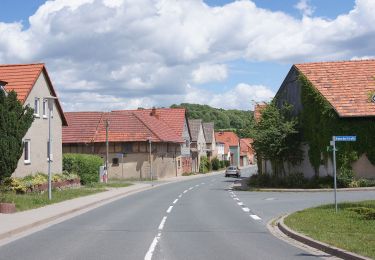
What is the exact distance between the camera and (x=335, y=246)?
1091 centimetres

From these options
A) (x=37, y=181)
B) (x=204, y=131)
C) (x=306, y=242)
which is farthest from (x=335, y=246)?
(x=204, y=131)

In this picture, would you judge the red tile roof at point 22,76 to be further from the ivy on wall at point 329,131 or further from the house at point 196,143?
the house at point 196,143

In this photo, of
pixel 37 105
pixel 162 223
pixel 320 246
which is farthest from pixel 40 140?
pixel 320 246

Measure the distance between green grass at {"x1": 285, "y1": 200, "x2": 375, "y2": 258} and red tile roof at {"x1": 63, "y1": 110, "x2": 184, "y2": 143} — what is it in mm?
41938

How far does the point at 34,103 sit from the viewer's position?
35844mm

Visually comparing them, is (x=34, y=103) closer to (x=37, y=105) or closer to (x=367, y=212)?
(x=37, y=105)

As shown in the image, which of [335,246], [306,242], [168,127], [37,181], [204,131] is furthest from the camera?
[204,131]

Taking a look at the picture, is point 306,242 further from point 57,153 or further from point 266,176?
point 57,153

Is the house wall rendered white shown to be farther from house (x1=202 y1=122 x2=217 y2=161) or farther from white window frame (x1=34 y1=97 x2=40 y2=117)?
house (x1=202 y1=122 x2=217 y2=161)

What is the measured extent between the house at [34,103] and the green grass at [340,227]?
68.6 feet

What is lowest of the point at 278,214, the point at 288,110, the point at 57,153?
the point at 278,214

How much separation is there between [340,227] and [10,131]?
55.3 feet

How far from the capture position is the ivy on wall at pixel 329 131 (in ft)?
109

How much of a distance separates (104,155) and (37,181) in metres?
30.1
